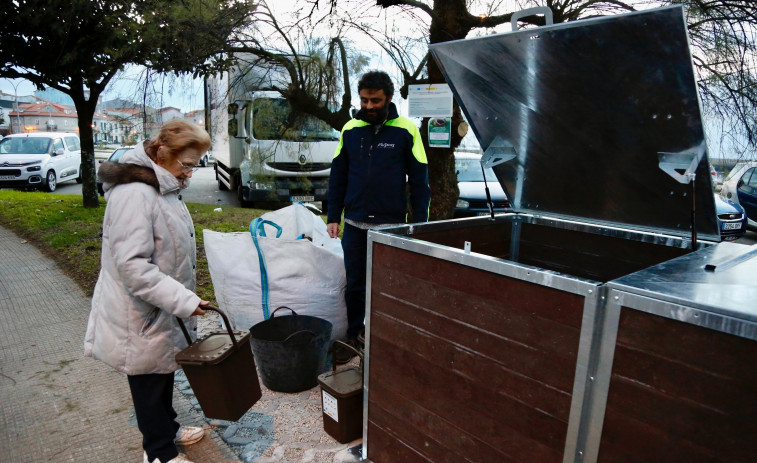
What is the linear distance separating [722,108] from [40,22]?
8412mm

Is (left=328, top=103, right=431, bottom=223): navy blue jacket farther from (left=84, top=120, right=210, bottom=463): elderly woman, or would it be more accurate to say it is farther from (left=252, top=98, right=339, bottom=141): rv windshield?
(left=252, top=98, right=339, bottom=141): rv windshield

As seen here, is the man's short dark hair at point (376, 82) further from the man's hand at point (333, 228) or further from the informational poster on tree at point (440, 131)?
the informational poster on tree at point (440, 131)

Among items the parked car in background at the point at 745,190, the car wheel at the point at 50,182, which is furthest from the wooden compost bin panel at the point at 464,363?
the car wheel at the point at 50,182

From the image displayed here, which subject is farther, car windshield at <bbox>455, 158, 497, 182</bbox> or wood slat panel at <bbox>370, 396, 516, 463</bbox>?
car windshield at <bbox>455, 158, 497, 182</bbox>

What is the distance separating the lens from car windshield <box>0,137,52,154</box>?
14.8m

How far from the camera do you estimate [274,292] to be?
3.07 metres

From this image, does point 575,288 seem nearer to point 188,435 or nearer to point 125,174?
point 125,174

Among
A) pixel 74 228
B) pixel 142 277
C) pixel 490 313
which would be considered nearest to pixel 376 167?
pixel 142 277

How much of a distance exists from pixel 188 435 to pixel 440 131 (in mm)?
3164

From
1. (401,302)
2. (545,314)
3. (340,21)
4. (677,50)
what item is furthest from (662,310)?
(340,21)

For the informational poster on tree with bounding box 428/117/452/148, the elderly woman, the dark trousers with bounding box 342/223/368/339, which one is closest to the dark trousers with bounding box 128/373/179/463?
the elderly woman

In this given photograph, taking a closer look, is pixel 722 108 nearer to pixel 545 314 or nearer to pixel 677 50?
pixel 677 50

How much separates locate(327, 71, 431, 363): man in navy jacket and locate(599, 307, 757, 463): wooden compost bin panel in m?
1.91

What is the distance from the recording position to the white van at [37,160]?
559 inches
